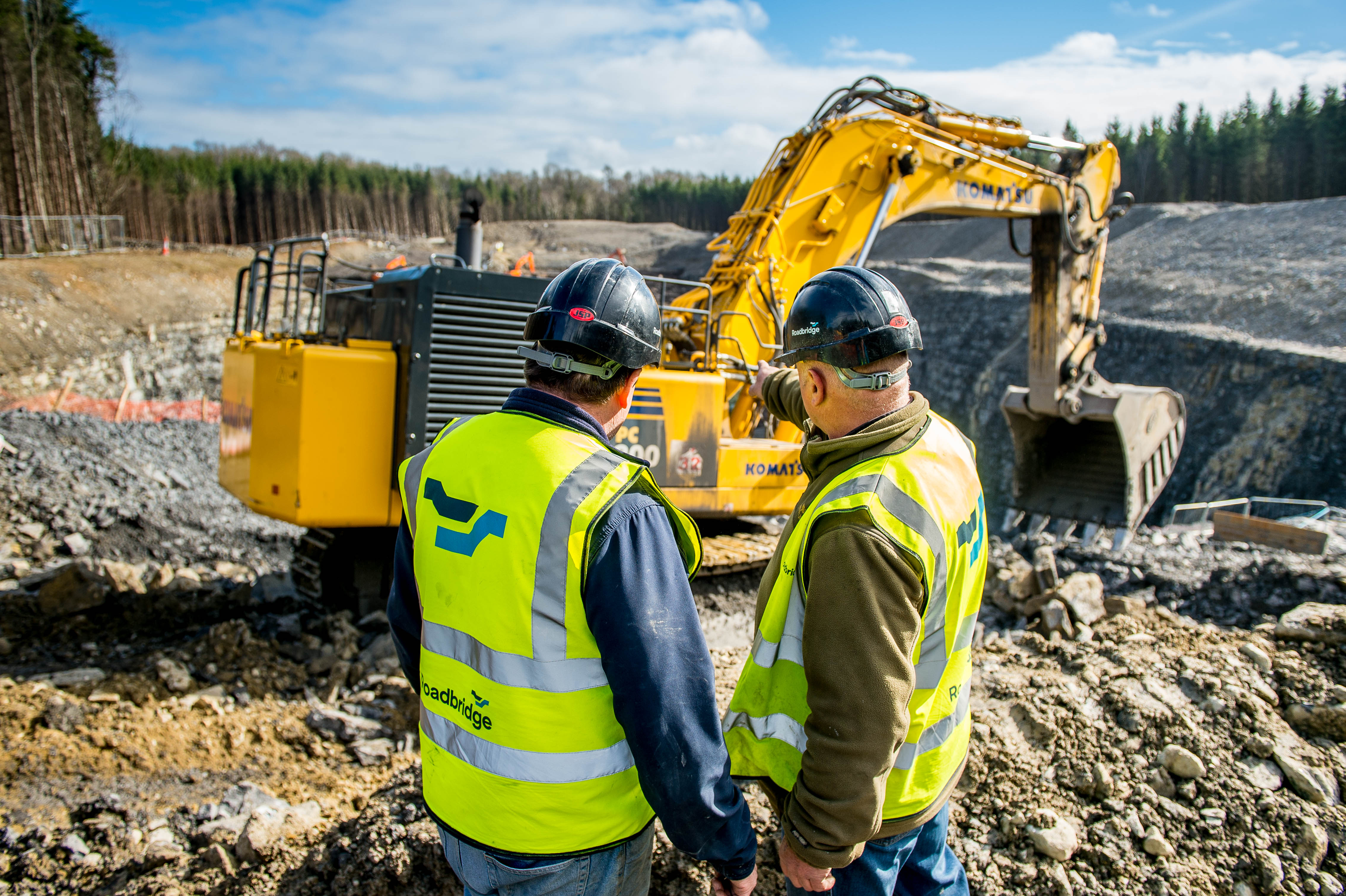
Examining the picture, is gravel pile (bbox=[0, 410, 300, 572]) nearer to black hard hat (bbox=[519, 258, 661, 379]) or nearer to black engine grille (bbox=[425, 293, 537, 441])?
black engine grille (bbox=[425, 293, 537, 441])

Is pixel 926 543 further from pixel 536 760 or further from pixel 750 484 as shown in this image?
pixel 750 484

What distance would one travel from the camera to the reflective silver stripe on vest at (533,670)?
163 centimetres

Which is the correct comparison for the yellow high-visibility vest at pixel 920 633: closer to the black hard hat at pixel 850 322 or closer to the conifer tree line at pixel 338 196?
the black hard hat at pixel 850 322

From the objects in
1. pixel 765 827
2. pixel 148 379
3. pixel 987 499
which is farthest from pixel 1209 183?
pixel 765 827

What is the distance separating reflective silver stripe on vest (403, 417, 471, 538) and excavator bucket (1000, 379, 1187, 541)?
270 inches

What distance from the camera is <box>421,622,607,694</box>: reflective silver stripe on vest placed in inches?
64.0

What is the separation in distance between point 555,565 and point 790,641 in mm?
654

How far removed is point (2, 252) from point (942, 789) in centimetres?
3123

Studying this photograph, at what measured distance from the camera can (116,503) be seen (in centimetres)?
880

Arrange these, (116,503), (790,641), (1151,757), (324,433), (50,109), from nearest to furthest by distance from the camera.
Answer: (790,641)
(1151,757)
(324,433)
(116,503)
(50,109)

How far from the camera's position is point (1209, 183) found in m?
46.6

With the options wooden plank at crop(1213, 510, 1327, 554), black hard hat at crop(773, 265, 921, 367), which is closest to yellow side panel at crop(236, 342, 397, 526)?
black hard hat at crop(773, 265, 921, 367)

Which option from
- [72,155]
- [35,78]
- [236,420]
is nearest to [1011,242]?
[236,420]

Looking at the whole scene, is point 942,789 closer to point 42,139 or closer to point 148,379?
→ point 148,379
